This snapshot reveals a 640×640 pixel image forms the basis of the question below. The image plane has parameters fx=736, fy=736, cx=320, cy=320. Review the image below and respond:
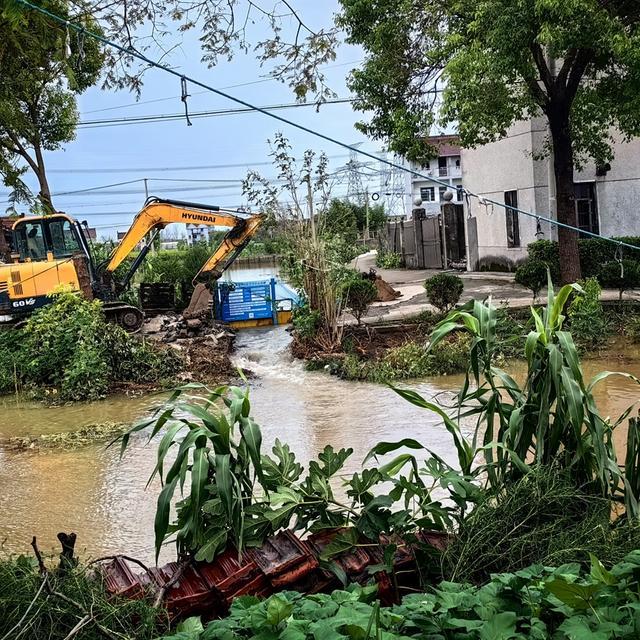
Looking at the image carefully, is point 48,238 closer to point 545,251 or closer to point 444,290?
point 444,290

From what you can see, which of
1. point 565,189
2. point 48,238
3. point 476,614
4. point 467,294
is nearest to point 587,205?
point 467,294

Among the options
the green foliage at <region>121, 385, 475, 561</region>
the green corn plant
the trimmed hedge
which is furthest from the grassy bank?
the green foliage at <region>121, 385, 475, 561</region>

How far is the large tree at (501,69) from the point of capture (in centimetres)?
1076

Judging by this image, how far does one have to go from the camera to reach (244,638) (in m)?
2.18

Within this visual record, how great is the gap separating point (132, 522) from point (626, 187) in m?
16.5

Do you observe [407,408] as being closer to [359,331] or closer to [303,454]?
[303,454]

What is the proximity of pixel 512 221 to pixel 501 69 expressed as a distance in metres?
10.2

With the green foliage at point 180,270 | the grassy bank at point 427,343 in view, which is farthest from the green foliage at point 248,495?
the green foliage at point 180,270

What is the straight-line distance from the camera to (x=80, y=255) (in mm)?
14820

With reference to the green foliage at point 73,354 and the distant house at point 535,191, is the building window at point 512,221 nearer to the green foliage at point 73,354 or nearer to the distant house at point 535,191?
the distant house at point 535,191

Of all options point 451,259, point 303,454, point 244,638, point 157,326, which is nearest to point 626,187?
point 451,259

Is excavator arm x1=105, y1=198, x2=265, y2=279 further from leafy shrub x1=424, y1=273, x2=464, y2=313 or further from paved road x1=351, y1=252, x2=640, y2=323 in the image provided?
leafy shrub x1=424, y1=273, x2=464, y2=313

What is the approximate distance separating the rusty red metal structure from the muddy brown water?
1.93 meters

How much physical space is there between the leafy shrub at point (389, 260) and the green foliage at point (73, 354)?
18.2 metres
